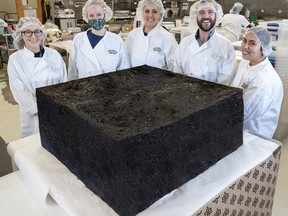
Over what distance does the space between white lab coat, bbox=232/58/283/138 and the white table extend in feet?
0.95

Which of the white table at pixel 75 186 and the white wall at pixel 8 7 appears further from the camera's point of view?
the white wall at pixel 8 7

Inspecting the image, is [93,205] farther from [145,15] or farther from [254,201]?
[145,15]

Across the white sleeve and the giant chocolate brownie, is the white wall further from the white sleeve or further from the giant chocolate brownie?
the giant chocolate brownie

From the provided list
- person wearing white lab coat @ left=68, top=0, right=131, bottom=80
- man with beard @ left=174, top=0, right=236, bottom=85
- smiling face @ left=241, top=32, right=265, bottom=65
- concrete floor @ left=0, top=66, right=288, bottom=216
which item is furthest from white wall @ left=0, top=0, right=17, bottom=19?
smiling face @ left=241, top=32, right=265, bottom=65

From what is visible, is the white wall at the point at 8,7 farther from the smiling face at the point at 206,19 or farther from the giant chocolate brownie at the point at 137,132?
the giant chocolate brownie at the point at 137,132

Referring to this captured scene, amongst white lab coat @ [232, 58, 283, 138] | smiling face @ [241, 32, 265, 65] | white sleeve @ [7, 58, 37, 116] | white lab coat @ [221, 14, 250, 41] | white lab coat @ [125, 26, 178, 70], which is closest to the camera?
white lab coat @ [232, 58, 283, 138]

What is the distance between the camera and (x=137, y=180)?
0.63 meters

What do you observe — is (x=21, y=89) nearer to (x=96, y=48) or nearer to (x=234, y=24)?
(x=96, y=48)

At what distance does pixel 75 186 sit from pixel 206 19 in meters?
1.19

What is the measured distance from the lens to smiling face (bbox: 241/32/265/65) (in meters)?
1.31

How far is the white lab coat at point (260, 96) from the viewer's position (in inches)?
47.6

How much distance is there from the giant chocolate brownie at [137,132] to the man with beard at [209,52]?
0.64 meters

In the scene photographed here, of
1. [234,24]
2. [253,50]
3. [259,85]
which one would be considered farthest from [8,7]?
[259,85]

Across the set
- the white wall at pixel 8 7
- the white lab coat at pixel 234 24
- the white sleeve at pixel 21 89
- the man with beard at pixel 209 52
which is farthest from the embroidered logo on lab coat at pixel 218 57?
the white wall at pixel 8 7
